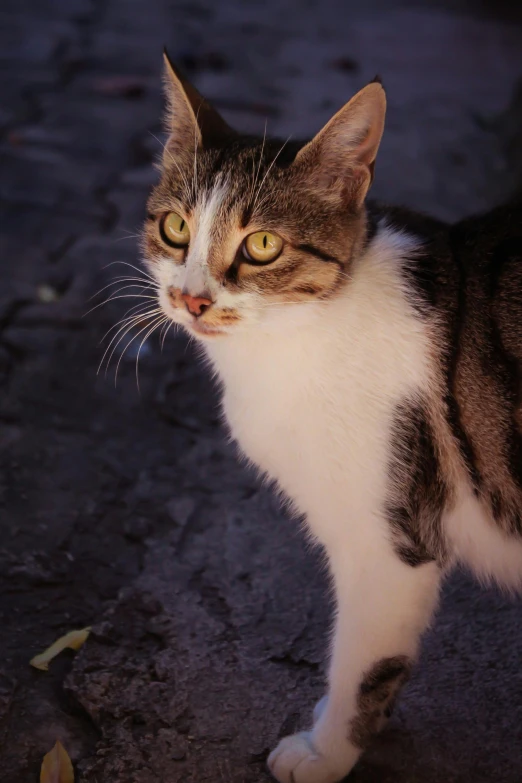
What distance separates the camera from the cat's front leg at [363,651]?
1663 millimetres

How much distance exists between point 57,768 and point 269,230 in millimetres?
1207

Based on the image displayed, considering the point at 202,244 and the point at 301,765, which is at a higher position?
the point at 202,244

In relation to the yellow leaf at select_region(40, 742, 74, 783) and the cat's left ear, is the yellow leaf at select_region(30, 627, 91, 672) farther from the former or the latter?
the cat's left ear

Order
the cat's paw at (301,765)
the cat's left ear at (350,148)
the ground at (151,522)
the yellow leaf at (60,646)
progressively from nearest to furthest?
the cat's left ear at (350,148), the cat's paw at (301,765), the ground at (151,522), the yellow leaf at (60,646)

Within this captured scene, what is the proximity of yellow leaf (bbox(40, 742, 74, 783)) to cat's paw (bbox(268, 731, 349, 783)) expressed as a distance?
427 mm

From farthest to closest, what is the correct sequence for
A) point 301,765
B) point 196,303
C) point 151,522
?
1. point 151,522
2. point 301,765
3. point 196,303

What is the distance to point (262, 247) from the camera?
170 centimetres

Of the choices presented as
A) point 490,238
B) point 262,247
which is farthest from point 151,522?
point 490,238

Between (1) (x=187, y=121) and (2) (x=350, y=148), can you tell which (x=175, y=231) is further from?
(2) (x=350, y=148)

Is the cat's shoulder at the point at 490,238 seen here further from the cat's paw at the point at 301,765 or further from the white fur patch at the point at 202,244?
the cat's paw at the point at 301,765

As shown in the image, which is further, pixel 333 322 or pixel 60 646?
pixel 60 646

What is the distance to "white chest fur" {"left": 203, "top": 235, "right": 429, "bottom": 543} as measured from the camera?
1667 millimetres

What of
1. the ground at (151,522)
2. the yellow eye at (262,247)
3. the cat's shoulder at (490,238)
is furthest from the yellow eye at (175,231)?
the ground at (151,522)

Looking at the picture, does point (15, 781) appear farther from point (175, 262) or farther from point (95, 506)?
point (175, 262)
